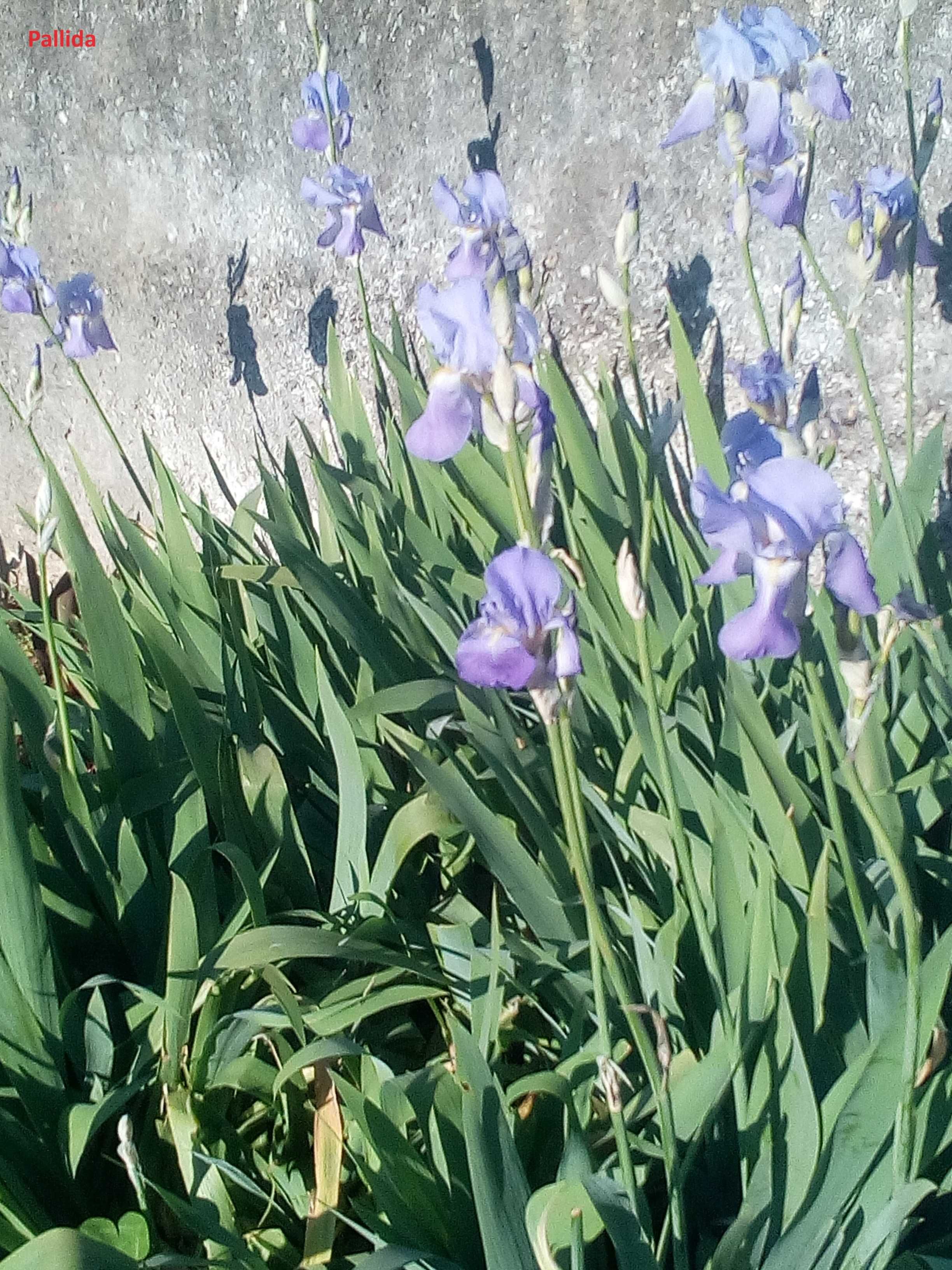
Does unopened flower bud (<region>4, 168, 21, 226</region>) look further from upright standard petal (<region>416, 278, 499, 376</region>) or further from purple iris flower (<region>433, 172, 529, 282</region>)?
upright standard petal (<region>416, 278, 499, 376</region>)

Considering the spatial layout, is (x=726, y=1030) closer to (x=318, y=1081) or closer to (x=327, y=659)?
(x=318, y=1081)

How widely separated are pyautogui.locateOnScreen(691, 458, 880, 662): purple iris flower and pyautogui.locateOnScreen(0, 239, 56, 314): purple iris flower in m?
1.57

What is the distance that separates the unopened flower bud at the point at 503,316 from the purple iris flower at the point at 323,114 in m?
1.33

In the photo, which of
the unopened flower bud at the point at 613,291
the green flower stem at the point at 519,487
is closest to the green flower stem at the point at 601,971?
the green flower stem at the point at 519,487

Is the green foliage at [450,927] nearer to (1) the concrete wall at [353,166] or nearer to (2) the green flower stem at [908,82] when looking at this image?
(1) the concrete wall at [353,166]

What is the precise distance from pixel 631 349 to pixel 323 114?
0.91 m

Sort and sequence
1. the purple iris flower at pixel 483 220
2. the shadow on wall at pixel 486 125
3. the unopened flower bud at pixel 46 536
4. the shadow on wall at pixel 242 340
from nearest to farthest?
the unopened flower bud at pixel 46 536 < the purple iris flower at pixel 483 220 < the shadow on wall at pixel 486 125 < the shadow on wall at pixel 242 340

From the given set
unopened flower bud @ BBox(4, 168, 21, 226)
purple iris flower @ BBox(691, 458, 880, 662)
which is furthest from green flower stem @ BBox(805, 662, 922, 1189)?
unopened flower bud @ BBox(4, 168, 21, 226)

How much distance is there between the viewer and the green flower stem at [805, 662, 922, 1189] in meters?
0.71

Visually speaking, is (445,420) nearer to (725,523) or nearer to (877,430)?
(725,523)

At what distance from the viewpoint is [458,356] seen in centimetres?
78

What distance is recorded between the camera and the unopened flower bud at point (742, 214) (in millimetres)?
1291

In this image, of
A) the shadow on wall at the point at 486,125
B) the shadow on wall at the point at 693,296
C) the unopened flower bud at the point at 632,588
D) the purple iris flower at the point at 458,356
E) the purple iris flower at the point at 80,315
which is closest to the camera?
the unopened flower bud at the point at 632,588

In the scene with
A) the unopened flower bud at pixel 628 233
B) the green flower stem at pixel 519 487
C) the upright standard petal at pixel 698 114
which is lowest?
the green flower stem at pixel 519 487
